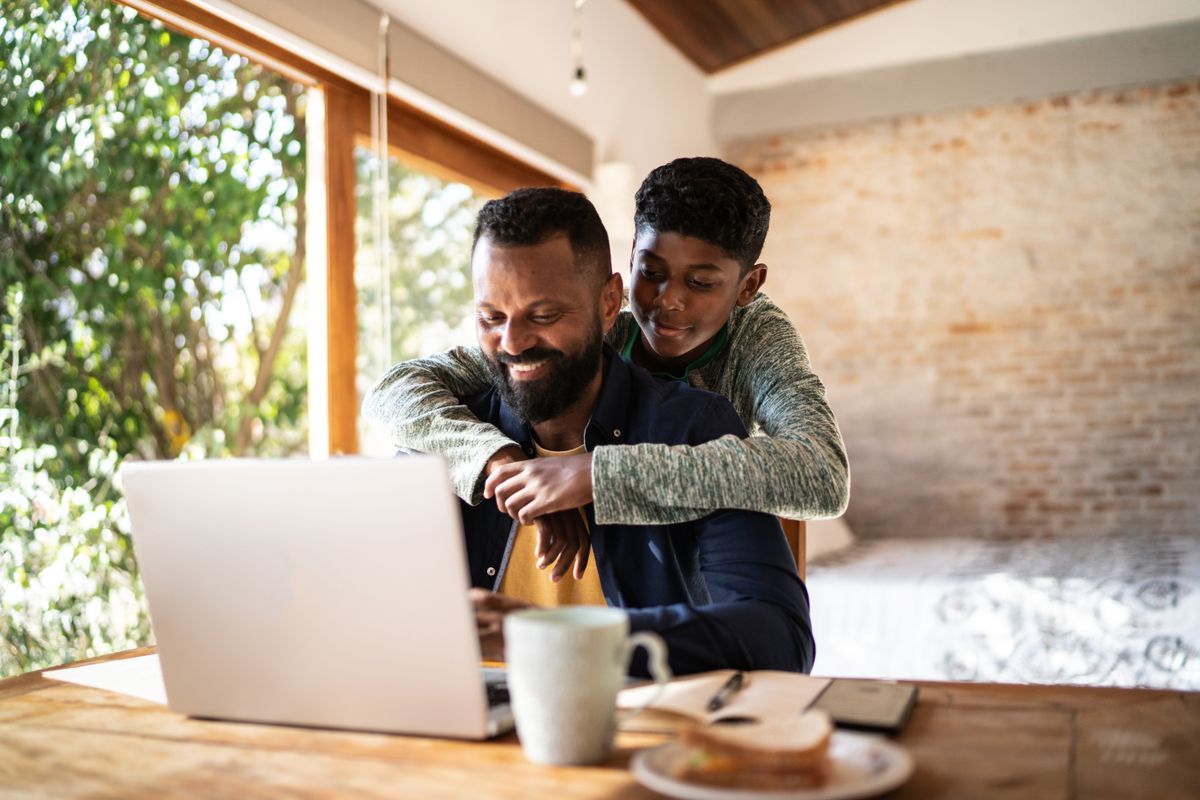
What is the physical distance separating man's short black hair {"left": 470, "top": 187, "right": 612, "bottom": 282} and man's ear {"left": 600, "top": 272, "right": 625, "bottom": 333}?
0.04 metres

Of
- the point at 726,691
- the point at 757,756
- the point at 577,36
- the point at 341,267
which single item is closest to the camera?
the point at 757,756

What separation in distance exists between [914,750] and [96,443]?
2801 millimetres

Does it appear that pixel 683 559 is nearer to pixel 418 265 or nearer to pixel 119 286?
pixel 119 286

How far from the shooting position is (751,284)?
183 cm

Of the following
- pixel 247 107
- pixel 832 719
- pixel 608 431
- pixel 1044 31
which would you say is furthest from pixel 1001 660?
pixel 1044 31

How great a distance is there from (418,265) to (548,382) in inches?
119

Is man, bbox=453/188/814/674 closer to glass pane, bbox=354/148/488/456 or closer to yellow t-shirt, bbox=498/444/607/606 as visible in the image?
yellow t-shirt, bbox=498/444/607/606

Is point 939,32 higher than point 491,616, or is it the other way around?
point 939,32

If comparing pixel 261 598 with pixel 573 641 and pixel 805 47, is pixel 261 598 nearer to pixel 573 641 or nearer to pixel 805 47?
pixel 573 641

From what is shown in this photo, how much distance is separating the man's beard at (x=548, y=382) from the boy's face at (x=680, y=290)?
0.22 metres

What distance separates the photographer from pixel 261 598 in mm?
884

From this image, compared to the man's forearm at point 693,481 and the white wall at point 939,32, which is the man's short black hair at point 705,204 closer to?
the man's forearm at point 693,481

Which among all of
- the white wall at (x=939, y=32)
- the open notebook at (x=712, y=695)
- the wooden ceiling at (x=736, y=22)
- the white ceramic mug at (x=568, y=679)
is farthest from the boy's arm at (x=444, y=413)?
the white wall at (x=939, y=32)

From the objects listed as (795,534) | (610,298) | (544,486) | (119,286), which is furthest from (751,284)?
(119,286)
